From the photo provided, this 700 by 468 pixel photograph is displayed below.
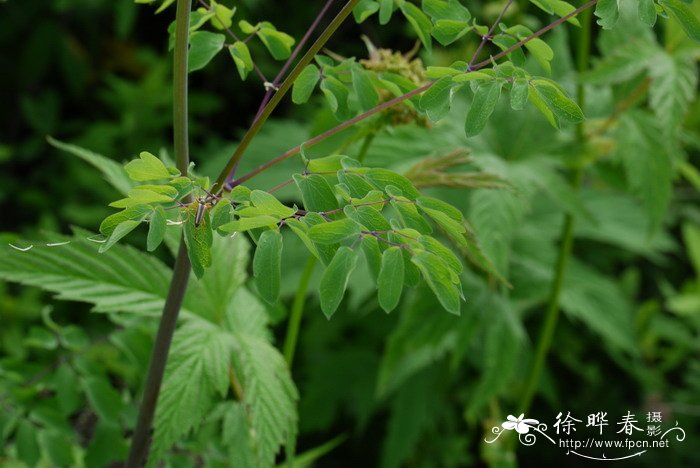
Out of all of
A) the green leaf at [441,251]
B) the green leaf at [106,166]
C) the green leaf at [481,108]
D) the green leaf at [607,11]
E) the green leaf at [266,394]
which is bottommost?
the green leaf at [266,394]

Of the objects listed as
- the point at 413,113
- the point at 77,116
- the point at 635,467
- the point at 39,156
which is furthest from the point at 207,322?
the point at 77,116

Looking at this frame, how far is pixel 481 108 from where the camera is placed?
81cm

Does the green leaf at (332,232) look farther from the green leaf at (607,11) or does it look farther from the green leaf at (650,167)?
the green leaf at (650,167)

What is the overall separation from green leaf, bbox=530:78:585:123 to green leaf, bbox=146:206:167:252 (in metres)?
0.38

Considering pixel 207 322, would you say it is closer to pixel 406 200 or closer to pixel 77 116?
pixel 406 200

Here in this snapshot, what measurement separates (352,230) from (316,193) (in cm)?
9

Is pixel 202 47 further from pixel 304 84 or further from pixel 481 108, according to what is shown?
pixel 481 108

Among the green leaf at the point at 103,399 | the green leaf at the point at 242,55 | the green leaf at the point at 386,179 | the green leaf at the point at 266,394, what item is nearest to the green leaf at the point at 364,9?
the green leaf at the point at 242,55


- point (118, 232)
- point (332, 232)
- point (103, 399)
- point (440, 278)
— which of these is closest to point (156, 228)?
point (118, 232)

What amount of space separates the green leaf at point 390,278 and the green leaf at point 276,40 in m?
0.39

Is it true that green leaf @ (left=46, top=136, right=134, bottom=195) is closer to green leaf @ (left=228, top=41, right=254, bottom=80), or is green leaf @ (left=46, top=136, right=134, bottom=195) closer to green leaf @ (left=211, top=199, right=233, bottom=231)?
green leaf @ (left=228, top=41, right=254, bottom=80)

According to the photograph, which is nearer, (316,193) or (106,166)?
(316,193)

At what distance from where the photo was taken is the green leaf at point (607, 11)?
796 millimetres

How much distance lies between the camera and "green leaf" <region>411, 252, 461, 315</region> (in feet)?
2.56
